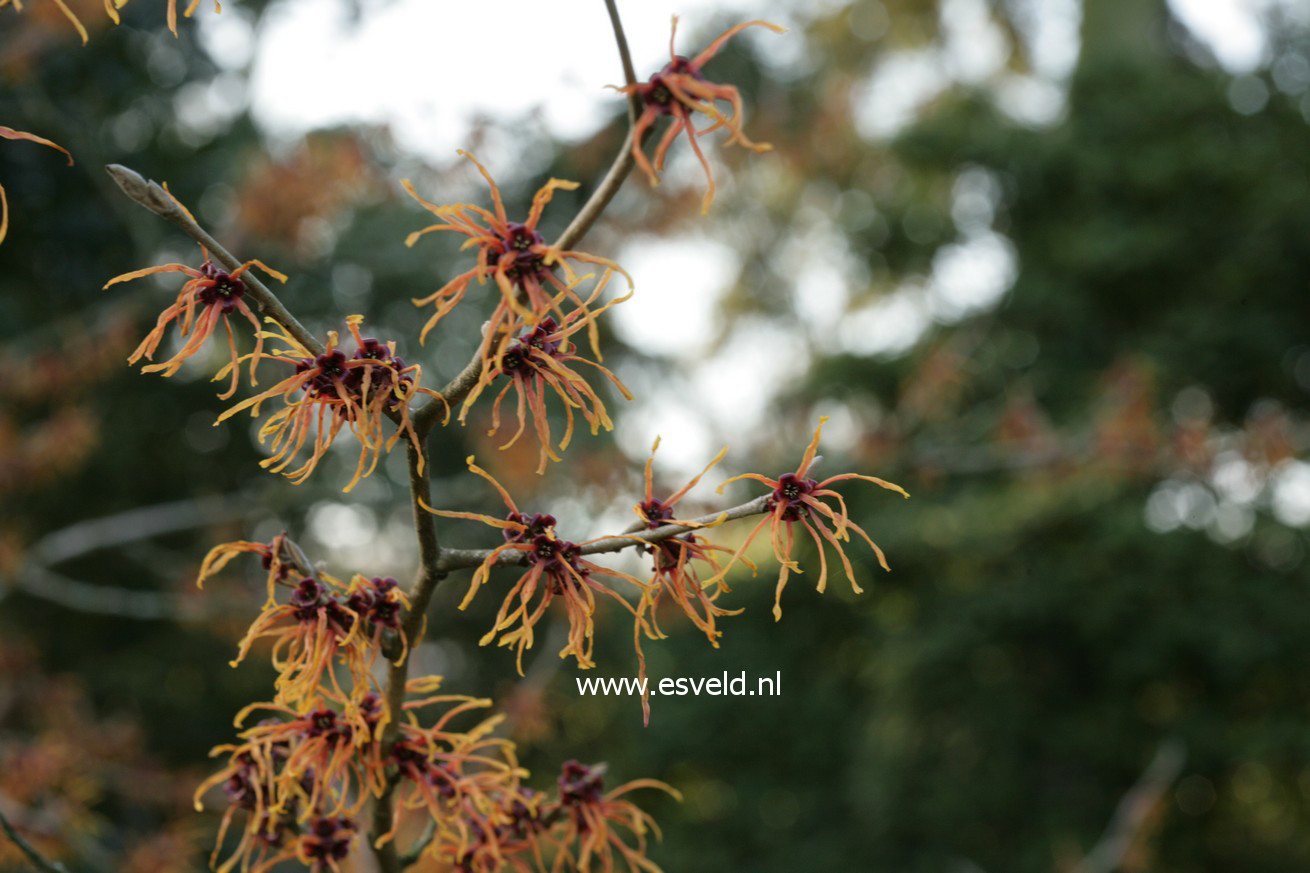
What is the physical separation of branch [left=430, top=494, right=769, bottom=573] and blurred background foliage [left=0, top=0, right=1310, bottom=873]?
8.34 feet

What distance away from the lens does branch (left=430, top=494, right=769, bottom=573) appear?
2.65 feet

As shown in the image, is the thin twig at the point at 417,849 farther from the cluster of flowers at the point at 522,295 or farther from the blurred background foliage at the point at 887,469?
the blurred background foliage at the point at 887,469

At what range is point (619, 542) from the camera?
82 cm

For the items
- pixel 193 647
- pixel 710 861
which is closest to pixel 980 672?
pixel 710 861

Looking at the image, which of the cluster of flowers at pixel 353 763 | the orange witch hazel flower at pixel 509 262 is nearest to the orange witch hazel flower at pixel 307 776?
the cluster of flowers at pixel 353 763

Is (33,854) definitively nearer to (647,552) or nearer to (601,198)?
(647,552)

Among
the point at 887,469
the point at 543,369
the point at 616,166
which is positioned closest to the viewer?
the point at 616,166

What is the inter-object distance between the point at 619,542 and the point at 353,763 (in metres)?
0.35

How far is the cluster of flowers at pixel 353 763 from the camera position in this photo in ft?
2.86

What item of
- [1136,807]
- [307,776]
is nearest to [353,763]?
[307,776]

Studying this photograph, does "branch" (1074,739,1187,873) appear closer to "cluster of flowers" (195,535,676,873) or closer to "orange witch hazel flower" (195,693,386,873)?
"cluster of flowers" (195,535,676,873)

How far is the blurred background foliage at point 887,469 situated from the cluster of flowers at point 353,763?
7.57ft

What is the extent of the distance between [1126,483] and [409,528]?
367 centimetres

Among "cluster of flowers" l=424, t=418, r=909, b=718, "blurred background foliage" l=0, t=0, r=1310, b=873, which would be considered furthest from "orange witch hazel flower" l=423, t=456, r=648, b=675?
"blurred background foliage" l=0, t=0, r=1310, b=873
